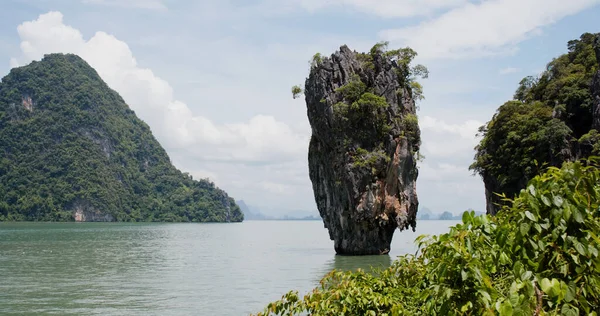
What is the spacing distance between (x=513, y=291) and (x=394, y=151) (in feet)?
102

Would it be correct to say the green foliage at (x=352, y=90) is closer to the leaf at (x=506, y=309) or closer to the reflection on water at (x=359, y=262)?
the reflection on water at (x=359, y=262)

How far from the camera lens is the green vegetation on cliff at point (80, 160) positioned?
439 ft

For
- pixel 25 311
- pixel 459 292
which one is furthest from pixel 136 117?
pixel 459 292

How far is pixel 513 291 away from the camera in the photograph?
2.25 metres

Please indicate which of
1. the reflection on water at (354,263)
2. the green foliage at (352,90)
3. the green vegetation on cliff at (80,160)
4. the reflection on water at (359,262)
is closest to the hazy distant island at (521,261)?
the reflection on water at (354,263)

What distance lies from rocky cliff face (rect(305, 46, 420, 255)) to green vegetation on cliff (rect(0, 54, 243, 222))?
112m

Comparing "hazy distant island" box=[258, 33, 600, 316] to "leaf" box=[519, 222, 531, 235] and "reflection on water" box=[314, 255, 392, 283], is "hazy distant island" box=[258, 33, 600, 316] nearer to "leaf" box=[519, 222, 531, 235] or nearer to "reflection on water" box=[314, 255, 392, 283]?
"leaf" box=[519, 222, 531, 235]

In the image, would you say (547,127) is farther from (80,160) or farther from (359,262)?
(80,160)

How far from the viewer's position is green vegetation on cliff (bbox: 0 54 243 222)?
5271 inches

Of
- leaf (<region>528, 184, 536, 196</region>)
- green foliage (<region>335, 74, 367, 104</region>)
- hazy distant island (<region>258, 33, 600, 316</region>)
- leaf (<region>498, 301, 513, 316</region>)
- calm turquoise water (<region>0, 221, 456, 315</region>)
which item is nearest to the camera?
leaf (<region>498, 301, 513, 316</region>)

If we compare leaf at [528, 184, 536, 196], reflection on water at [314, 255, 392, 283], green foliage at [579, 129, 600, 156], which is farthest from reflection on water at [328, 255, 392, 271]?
leaf at [528, 184, 536, 196]

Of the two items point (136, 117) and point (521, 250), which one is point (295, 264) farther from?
point (136, 117)

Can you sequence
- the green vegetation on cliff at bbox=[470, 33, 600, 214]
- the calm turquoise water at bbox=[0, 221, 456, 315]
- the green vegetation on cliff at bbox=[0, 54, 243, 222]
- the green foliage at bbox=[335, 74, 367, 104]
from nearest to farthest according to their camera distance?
the calm turquoise water at bbox=[0, 221, 456, 315], the green vegetation on cliff at bbox=[470, 33, 600, 214], the green foliage at bbox=[335, 74, 367, 104], the green vegetation on cliff at bbox=[0, 54, 243, 222]

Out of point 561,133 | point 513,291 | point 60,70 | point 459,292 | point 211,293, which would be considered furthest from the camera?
point 60,70
